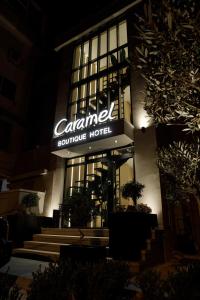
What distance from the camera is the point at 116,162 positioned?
1005cm

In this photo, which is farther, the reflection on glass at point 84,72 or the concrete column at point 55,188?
the reflection on glass at point 84,72

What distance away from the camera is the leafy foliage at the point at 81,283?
6.44 ft

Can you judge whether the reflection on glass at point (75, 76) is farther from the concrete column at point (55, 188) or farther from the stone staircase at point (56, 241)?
the stone staircase at point (56, 241)

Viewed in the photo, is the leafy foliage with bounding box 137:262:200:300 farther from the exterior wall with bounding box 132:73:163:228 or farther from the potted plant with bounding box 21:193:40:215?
the potted plant with bounding box 21:193:40:215

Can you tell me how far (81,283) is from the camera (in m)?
2.29

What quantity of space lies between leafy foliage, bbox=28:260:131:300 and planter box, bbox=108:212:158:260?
11.1ft

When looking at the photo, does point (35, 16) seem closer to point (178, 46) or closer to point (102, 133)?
point (102, 133)

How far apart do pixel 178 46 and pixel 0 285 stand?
4.13 metres

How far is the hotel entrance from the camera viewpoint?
9.21m

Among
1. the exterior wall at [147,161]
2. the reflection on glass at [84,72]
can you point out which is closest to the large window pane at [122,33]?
the reflection on glass at [84,72]

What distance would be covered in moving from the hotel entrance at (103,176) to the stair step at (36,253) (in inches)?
79.8

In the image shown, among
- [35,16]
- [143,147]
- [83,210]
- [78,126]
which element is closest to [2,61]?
[35,16]

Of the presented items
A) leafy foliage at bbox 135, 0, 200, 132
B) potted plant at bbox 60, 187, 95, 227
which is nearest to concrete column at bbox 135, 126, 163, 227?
potted plant at bbox 60, 187, 95, 227

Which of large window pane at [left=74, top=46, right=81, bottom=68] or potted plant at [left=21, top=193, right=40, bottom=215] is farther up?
large window pane at [left=74, top=46, right=81, bottom=68]
